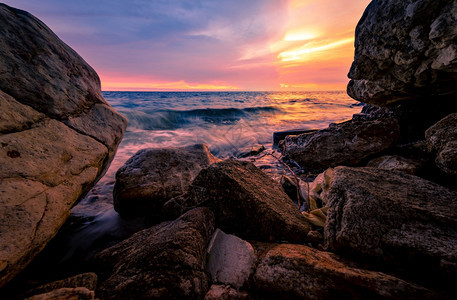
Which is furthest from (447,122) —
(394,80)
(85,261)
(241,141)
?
(241,141)

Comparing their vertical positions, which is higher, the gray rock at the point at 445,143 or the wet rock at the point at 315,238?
the gray rock at the point at 445,143

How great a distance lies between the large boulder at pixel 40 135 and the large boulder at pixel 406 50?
Answer: 3.89m

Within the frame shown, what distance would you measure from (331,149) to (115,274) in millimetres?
3755

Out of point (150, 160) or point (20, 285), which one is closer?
point (20, 285)

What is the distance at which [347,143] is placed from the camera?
11.3ft

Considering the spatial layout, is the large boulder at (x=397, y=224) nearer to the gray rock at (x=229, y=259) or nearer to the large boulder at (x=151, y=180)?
the gray rock at (x=229, y=259)

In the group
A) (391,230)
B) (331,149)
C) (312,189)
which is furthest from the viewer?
(331,149)

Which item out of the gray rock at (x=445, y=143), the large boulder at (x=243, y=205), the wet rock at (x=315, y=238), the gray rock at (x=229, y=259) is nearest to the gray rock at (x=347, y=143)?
the gray rock at (x=445, y=143)

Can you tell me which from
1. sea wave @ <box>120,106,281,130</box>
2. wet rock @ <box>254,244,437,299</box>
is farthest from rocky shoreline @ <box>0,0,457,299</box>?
sea wave @ <box>120,106,281,130</box>

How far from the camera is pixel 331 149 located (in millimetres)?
3617

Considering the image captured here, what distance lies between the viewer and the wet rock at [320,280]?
1038 millimetres

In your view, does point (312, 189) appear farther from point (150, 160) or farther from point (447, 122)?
point (150, 160)

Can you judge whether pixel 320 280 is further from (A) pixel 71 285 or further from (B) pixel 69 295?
(A) pixel 71 285

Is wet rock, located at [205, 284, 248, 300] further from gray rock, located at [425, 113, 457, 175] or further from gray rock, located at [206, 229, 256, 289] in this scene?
gray rock, located at [425, 113, 457, 175]
